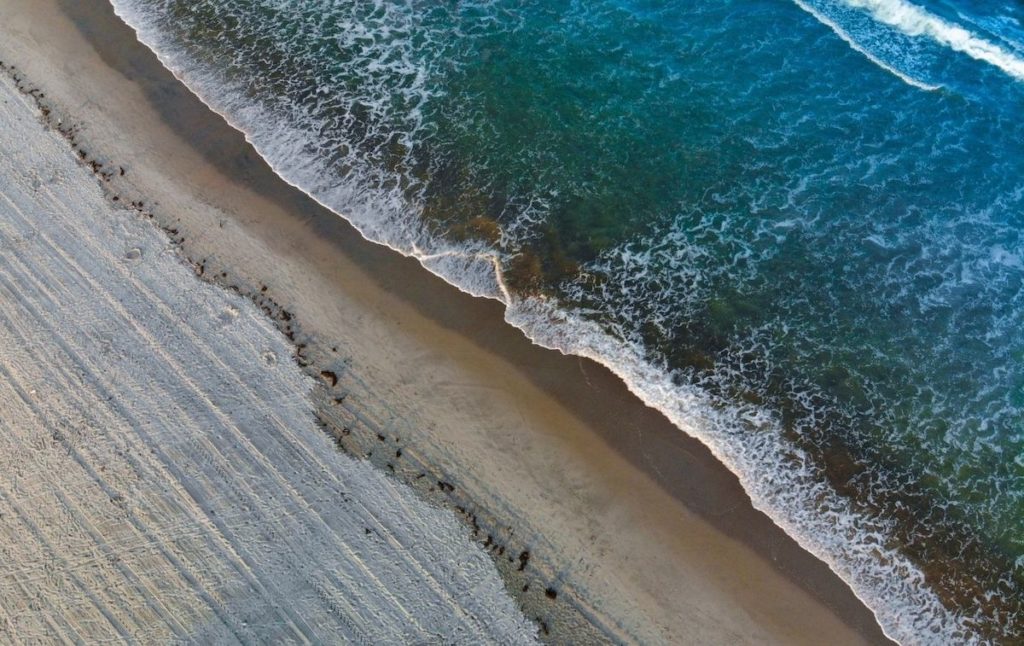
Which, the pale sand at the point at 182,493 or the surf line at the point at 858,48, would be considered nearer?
the pale sand at the point at 182,493

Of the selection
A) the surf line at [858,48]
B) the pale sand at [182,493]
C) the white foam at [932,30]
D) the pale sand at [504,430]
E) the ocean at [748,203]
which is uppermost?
the white foam at [932,30]

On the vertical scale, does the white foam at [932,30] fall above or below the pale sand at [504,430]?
above

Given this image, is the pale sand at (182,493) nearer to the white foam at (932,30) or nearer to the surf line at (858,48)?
the surf line at (858,48)

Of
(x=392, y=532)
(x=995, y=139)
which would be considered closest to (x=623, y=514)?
(x=392, y=532)

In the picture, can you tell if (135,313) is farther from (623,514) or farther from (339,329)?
(623,514)

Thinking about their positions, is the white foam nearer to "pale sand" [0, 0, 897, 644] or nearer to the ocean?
the ocean

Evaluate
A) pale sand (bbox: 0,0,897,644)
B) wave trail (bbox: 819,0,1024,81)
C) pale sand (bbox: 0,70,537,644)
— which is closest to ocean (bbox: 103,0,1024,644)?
wave trail (bbox: 819,0,1024,81)

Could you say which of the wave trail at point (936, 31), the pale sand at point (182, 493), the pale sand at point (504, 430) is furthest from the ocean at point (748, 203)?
the pale sand at point (182, 493)
